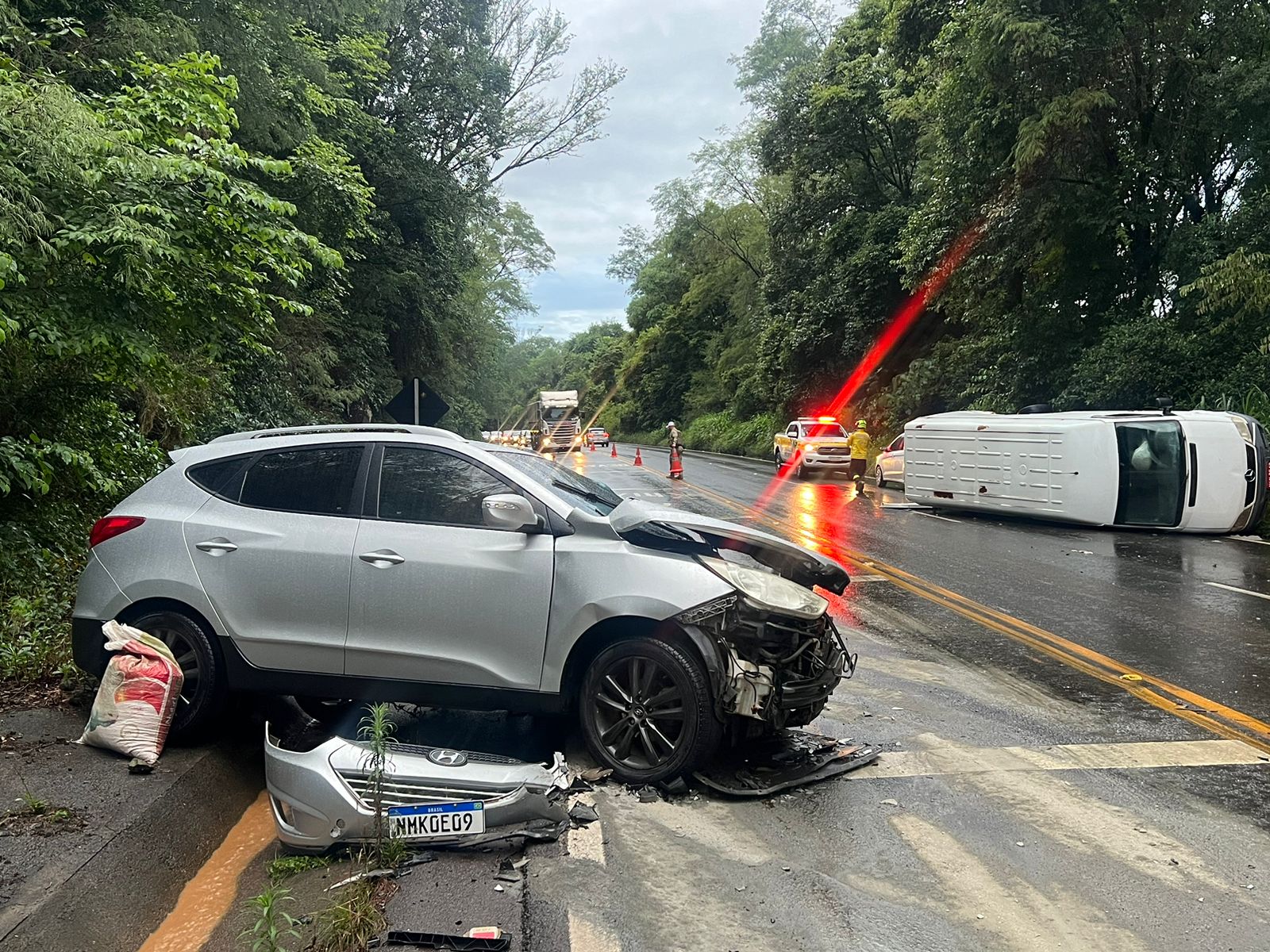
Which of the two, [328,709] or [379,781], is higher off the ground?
[379,781]

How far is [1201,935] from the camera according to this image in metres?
3.23

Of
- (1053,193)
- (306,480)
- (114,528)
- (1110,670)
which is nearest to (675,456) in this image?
(1053,193)

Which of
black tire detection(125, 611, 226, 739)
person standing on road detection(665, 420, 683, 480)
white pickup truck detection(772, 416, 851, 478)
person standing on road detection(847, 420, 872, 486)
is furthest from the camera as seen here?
white pickup truck detection(772, 416, 851, 478)

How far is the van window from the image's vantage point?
→ 14977 mm

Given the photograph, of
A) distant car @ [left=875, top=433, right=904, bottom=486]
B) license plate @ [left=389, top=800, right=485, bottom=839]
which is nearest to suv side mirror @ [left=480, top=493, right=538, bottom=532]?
license plate @ [left=389, top=800, right=485, bottom=839]

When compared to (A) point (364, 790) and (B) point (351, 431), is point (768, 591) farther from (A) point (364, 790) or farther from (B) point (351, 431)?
(B) point (351, 431)

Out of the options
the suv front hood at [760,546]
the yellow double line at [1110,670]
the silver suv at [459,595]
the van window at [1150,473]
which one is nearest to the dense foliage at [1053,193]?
the van window at [1150,473]

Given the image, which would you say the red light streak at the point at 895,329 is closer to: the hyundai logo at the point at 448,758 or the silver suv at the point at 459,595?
the silver suv at the point at 459,595

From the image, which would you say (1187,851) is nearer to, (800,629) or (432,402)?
(800,629)

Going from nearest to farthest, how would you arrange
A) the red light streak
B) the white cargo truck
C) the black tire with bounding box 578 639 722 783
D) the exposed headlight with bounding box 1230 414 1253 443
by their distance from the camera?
1. the black tire with bounding box 578 639 722 783
2. the exposed headlight with bounding box 1230 414 1253 443
3. the red light streak
4. the white cargo truck

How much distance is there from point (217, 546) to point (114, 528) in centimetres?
66

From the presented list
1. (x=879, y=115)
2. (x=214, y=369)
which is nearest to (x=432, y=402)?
(x=214, y=369)

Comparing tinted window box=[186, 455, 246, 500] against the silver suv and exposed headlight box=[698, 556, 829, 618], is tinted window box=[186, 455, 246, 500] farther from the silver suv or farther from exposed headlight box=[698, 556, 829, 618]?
exposed headlight box=[698, 556, 829, 618]

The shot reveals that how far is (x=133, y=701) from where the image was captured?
4.48 m
